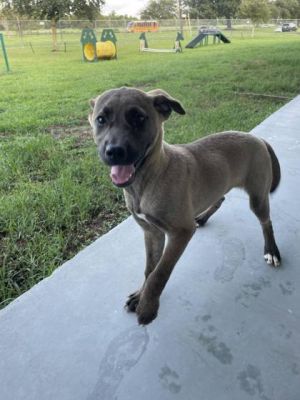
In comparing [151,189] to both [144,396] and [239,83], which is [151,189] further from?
[239,83]

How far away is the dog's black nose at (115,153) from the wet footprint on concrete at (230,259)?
3.20 ft

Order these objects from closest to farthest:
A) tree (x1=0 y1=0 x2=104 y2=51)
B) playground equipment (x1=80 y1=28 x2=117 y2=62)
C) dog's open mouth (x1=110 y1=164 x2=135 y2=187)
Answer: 1. dog's open mouth (x1=110 y1=164 x2=135 y2=187)
2. playground equipment (x1=80 y1=28 x2=117 y2=62)
3. tree (x1=0 y1=0 x2=104 y2=51)

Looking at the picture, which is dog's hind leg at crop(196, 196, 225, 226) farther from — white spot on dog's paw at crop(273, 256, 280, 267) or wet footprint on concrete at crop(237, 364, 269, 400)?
wet footprint on concrete at crop(237, 364, 269, 400)

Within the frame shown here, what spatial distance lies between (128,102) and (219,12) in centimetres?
5901

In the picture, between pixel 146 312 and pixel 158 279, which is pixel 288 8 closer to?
pixel 158 279

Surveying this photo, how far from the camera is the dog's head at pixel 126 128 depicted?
68.6 inches

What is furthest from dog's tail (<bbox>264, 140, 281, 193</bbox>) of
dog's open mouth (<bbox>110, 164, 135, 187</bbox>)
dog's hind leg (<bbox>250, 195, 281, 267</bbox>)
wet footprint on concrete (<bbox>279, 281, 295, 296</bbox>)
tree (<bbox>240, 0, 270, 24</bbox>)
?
tree (<bbox>240, 0, 270, 24</bbox>)

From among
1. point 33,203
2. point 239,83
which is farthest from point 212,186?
point 239,83

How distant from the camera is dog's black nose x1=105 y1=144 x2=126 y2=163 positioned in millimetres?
1704

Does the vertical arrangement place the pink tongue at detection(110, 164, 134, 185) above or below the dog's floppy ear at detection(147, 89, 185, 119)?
below

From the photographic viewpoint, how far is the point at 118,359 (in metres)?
1.69

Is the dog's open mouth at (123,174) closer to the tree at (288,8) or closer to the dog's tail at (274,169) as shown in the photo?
the dog's tail at (274,169)

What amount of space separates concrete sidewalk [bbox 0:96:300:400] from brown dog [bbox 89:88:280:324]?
0.15m

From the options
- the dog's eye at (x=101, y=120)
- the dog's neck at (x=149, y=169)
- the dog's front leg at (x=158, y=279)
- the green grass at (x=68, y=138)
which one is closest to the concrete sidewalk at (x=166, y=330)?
the dog's front leg at (x=158, y=279)
